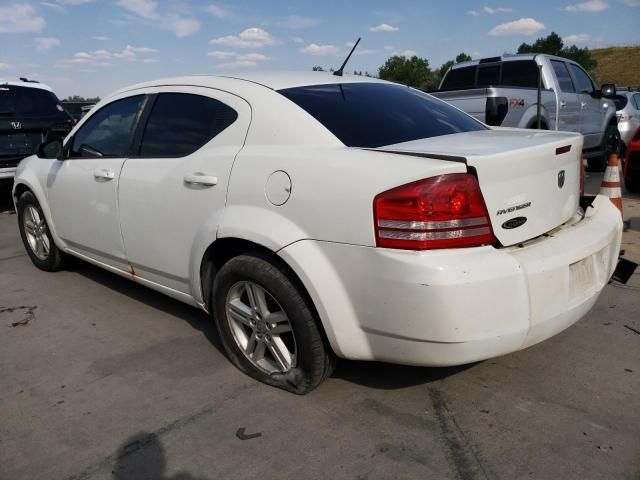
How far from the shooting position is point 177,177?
10.0 feet

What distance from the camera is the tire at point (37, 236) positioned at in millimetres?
4699

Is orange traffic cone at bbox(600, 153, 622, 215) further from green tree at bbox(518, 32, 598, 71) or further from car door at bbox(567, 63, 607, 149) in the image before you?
green tree at bbox(518, 32, 598, 71)

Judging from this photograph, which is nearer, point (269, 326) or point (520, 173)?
point (520, 173)

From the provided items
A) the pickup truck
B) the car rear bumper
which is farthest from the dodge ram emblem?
the pickup truck

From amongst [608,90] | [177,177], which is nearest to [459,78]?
[608,90]

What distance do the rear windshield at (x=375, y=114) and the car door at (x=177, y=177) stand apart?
16.0 inches

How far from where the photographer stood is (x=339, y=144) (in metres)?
2.53

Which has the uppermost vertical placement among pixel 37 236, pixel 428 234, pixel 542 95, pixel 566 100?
pixel 542 95

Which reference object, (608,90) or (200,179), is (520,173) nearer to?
(200,179)

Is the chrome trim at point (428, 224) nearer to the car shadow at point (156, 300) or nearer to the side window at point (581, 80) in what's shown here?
the car shadow at point (156, 300)

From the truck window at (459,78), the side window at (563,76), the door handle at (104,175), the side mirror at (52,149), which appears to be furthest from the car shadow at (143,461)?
the truck window at (459,78)

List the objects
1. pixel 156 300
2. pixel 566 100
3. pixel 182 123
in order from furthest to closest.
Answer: pixel 566 100, pixel 156 300, pixel 182 123

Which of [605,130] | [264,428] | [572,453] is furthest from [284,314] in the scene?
[605,130]

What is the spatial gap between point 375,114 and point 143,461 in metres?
2.03
